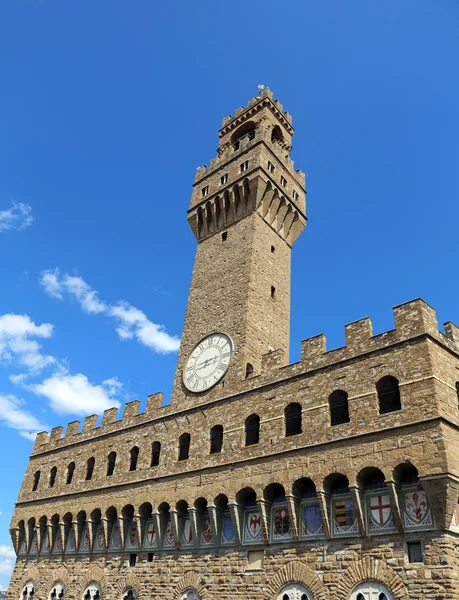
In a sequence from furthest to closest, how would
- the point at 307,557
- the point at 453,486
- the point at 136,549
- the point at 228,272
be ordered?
the point at 228,272
the point at 136,549
the point at 307,557
the point at 453,486

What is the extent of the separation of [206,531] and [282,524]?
3.80m

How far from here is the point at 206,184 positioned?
108 feet

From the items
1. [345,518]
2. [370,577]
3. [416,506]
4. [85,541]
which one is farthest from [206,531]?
[416,506]

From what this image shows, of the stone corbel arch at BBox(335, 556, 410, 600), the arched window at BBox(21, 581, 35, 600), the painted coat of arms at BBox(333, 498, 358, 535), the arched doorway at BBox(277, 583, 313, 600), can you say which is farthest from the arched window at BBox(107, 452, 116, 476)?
the stone corbel arch at BBox(335, 556, 410, 600)

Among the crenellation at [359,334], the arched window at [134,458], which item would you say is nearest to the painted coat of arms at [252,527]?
the crenellation at [359,334]

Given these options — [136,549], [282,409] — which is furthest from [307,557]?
[136,549]

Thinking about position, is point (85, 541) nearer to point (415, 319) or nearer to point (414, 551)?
point (414, 551)

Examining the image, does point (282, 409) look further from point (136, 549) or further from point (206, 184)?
point (206, 184)

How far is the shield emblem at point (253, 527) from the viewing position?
19156 millimetres

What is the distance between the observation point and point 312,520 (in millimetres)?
17812

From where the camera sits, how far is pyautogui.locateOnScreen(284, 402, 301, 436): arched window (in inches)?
770

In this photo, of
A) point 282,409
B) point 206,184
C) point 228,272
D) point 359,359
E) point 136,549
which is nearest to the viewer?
point 359,359

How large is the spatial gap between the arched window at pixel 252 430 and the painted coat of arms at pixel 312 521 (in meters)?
3.44

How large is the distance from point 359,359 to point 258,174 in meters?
14.3
